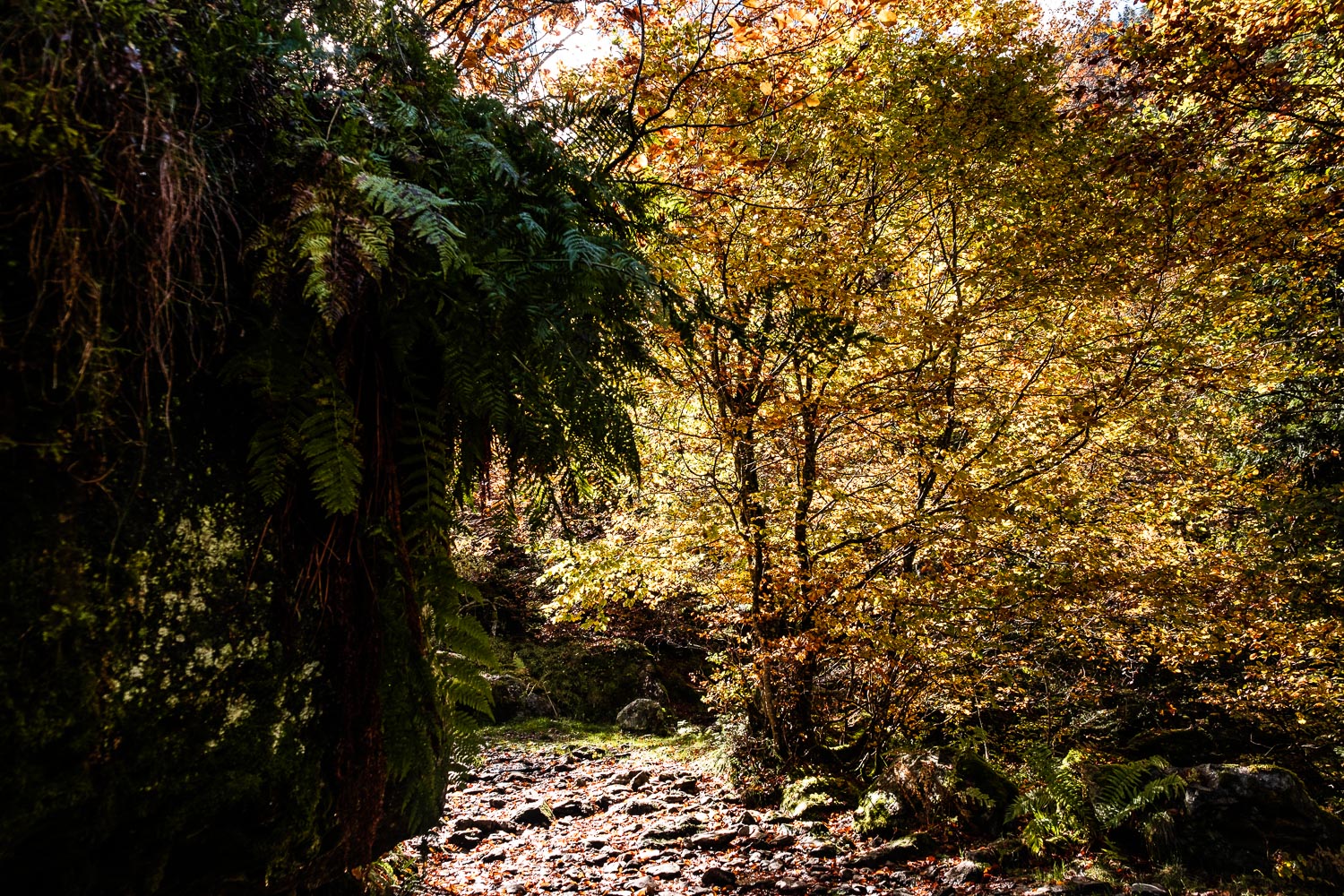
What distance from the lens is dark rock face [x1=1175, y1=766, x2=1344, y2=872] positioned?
5.45m

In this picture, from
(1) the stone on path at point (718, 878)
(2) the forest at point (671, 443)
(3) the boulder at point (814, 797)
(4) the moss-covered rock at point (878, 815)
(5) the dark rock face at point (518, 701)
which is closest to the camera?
(2) the forest at point (671, 443)

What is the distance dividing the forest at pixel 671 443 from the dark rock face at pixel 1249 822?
4 cm

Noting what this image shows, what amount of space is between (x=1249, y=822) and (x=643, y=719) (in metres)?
7.72

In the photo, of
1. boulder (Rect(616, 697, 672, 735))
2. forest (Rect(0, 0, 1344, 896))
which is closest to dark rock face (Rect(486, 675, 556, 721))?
forest (Rect(0, 0, 1344, 896))

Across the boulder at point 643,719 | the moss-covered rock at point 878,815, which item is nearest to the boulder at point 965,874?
the moss-covered rock at point 878,815

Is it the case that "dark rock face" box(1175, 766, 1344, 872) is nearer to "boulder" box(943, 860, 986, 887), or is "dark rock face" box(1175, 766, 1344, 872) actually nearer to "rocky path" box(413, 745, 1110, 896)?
"rocky path" box(413, 745, 1110, 896)

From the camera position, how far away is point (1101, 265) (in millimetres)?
5832

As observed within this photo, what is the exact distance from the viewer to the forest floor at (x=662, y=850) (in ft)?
16.9

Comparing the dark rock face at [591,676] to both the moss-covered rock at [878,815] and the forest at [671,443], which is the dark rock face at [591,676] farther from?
the moss-covered rock at [878,815]

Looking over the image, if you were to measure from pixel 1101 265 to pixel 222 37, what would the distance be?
6.23 metres

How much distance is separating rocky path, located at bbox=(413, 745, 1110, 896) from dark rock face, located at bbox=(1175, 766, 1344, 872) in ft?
4.50

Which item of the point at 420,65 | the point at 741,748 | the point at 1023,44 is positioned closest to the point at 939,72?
the point at 1023,44

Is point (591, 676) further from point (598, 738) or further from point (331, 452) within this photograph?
point (331, 452)

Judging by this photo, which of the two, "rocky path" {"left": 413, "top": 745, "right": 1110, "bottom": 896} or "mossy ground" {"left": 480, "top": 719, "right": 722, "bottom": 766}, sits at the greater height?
"mossy ground" {"left": 480, "top": 719, "right": 722, "bottom": 766}
